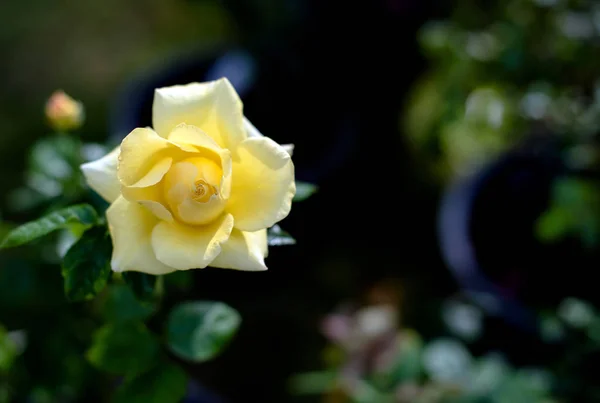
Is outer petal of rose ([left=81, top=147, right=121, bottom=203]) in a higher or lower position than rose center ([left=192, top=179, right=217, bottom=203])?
lower

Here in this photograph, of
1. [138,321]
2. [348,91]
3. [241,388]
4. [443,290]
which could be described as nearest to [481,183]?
[443,290]

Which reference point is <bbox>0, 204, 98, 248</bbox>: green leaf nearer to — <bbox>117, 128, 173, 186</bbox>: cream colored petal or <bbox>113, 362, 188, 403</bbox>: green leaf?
<bbox>117, 128, 173, 186</bbox>: cream colored petal

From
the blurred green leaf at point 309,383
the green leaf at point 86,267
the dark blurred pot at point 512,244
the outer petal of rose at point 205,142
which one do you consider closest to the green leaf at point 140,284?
the green leaf at point 86,267

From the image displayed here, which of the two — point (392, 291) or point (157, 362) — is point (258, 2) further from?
point (157, 362)

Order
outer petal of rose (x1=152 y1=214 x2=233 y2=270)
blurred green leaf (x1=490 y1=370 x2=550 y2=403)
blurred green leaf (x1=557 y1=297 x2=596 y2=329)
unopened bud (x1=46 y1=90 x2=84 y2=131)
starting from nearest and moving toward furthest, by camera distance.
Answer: outer petal of rose (x1=152 y1=214 x2=233 y2=270), unopened bud (x1=46 y1=90 x2=84 y2=131), blurred green leaf (x1=490 y1=370 x2=550 y2=403), blurred green leaf (x1=557 y1=297 x2=596 y2=329)

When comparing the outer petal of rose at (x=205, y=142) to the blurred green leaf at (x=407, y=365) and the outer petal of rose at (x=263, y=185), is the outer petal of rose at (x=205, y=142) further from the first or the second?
the blurred green leaf at (x=407, y=365)

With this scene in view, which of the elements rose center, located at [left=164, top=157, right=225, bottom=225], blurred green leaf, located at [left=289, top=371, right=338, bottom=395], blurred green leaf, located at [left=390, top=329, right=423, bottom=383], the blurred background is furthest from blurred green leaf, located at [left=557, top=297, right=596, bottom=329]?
rose center, located at [left=164, top=157, right=225, bottom=225]

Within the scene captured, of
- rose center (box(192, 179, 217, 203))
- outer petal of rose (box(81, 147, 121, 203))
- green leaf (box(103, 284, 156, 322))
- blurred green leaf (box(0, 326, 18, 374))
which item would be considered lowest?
blurred green leaf (box(0, 326, 18, 374))

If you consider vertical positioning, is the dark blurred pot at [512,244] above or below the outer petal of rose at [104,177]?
above
